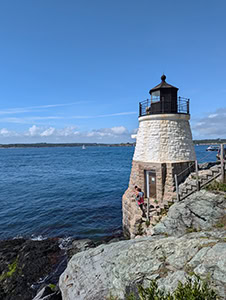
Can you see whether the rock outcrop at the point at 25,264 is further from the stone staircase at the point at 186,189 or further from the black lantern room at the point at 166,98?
the black lantern room at the point at 166,98

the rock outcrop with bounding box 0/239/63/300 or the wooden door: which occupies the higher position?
the wooden door

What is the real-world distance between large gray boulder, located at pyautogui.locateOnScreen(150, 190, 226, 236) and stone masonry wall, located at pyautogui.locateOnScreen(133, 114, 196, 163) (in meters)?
3.52

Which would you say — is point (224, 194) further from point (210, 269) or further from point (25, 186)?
point (25, 186)

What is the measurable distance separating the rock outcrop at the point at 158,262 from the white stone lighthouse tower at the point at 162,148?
340cm

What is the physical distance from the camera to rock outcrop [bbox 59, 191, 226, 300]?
220 inches

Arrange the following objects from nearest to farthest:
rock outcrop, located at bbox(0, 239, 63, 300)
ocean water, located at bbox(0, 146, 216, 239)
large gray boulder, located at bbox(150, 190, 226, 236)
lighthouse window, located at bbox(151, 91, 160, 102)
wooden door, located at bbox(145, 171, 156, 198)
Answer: large gray boulder, located at bbox(150, 190, 226, 236) < rock outcrop, located at bbox(0, 239, 63, 300) < wooden door, located at bbox(145, 171, 156, 198) < lighthouse window, located at bbox(151, 91, 160, 102) < ocean water, located at bbox(0, 146, 216, 239)

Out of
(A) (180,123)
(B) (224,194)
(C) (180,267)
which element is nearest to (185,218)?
(B) (224,194)

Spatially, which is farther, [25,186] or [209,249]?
[25,186]

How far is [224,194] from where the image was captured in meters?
10.5

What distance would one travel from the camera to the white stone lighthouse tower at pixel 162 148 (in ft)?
44.0

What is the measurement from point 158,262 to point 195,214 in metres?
4.85

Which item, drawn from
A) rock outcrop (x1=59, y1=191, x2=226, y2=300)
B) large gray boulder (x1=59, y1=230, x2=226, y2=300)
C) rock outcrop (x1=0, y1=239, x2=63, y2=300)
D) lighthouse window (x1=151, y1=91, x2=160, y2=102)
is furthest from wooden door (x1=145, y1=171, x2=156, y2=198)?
rock outcrop (x1=0, y1=239, x2=63, y2=300)

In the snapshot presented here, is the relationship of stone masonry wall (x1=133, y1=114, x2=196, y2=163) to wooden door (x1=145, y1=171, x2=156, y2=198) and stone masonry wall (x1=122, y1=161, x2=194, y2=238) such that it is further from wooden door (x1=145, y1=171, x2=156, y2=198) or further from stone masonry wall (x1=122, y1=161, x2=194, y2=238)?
wooden door (x1=145, y1=171, x2=156, y2=198)

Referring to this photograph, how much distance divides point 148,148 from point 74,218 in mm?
12081
